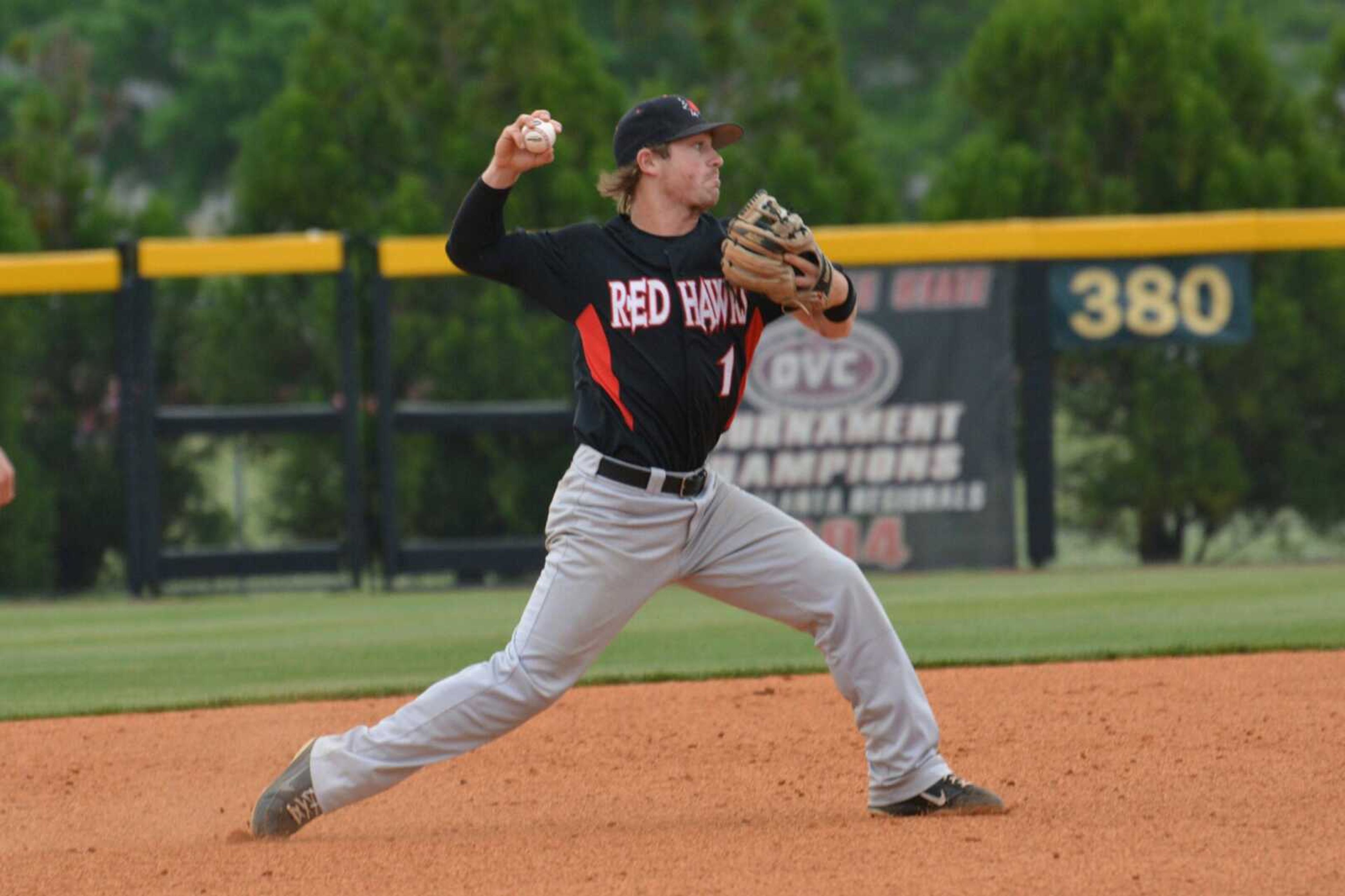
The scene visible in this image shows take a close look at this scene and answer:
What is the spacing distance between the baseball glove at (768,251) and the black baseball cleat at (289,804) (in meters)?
1.51

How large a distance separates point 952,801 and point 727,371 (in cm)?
115

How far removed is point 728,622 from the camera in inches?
368

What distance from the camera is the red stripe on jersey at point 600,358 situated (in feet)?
14.7

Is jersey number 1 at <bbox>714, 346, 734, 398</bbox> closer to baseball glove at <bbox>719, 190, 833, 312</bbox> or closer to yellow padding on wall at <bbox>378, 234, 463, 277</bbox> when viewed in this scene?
baseball glove at <bbox>719, 190, 833, 312</bbox>

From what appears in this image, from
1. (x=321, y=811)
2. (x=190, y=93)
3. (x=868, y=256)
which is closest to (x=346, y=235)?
(x=868, y=256)

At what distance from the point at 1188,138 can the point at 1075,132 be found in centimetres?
75

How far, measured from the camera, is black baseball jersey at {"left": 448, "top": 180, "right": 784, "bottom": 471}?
176 inches

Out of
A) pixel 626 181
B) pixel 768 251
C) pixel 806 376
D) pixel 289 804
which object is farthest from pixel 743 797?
pixel 806 376

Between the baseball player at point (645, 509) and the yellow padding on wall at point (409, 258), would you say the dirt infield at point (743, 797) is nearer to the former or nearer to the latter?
the baseball player at point (645, 509)

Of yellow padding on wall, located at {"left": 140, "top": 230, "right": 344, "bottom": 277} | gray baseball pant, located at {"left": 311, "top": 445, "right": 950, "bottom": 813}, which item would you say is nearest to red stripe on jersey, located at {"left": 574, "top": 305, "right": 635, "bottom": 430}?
gray baseball pant, located at {"left": 311, "top": 445, "right": 950, "bottom": 813}

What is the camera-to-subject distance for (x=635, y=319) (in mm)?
4465

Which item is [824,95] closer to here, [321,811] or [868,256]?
[868,256]

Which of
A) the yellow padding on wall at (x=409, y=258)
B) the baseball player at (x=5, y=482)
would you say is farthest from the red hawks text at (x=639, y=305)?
the yellow padding on wall at (x=409, y=258)

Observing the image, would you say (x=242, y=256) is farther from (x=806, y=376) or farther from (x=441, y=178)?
(x=441, y=178)
